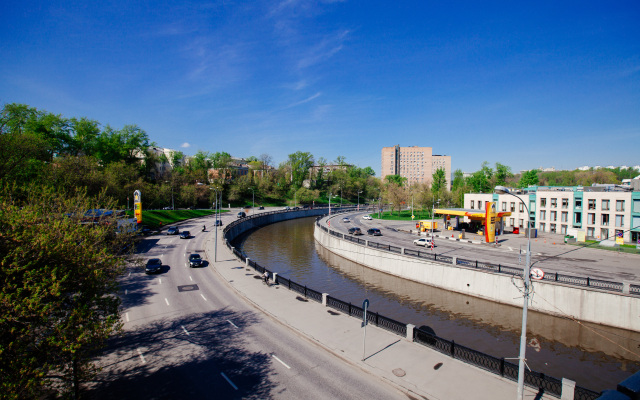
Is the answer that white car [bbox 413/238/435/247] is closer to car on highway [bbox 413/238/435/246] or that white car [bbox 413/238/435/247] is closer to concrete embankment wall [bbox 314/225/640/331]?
car on highway [bbox 413/238/435/246]

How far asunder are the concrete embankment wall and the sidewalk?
14.3 metres

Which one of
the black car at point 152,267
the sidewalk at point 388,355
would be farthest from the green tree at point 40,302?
the black car at point 152,267

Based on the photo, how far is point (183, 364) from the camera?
1365cm

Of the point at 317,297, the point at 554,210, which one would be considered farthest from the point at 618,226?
the point at 317,297

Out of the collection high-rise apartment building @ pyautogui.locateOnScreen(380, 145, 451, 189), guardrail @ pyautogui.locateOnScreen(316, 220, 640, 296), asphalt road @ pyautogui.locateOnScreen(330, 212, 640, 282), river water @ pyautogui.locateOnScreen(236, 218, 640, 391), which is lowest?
river water @ pyautogui.locateOnScreen(236, 218, 640, 391)

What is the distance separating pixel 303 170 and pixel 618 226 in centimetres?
10077

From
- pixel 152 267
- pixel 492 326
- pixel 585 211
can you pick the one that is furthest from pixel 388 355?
pixel 585 211

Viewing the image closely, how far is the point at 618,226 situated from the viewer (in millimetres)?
42781

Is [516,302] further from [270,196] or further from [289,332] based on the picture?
[270,196]

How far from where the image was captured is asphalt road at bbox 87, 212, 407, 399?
11805 millimetres

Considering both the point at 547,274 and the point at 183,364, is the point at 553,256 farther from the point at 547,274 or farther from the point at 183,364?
the point at 183,364

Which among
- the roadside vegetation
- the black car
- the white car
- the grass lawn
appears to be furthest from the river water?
the grass lawn

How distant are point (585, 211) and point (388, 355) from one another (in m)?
49.0

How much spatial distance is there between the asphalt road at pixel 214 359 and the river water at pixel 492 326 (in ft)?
33.3
